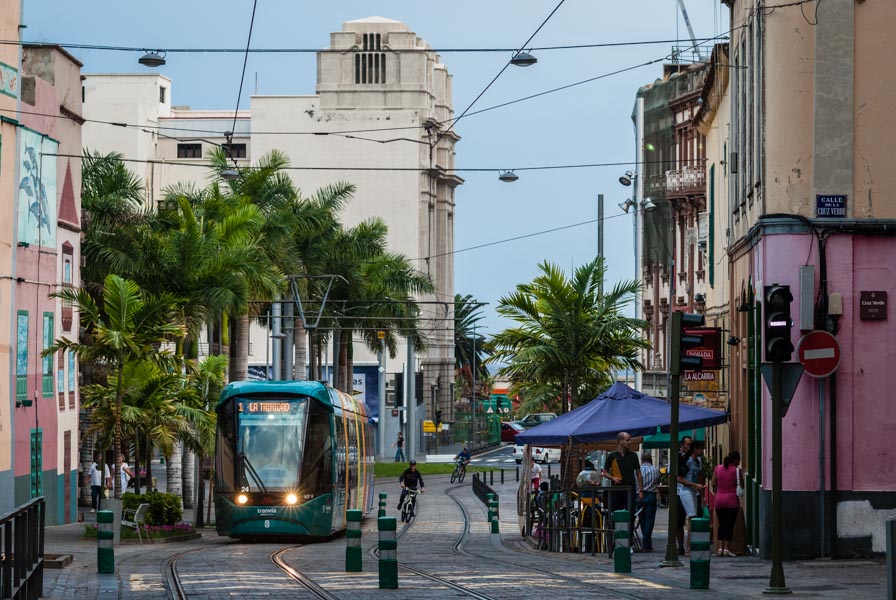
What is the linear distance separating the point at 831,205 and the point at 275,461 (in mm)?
13306

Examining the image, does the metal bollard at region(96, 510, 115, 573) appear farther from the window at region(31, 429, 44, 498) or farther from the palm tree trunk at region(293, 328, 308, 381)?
the palm tree trunk at region(293, 328, 308, 381)

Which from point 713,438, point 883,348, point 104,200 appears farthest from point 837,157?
point 104,200

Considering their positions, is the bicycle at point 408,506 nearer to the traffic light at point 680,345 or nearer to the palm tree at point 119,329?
the palm tree at point 119,329

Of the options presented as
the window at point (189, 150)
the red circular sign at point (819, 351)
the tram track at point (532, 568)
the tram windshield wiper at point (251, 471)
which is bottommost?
the tram track at point (532, 568)

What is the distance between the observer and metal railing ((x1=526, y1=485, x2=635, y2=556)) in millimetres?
24844

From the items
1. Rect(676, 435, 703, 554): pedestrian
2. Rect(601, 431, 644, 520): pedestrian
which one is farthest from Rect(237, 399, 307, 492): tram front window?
Rect(676, 435, 703, 554): pedestrian

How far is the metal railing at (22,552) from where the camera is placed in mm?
12922

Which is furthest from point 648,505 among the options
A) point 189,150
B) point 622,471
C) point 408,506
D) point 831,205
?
point 189,150

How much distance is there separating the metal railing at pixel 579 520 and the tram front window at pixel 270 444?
205 inches

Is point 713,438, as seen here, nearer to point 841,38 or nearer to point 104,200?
point 841,38

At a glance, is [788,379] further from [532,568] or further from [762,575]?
[532,568]

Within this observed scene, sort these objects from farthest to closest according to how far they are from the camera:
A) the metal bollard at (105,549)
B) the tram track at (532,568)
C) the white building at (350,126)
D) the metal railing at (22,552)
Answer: the white building at (350,126) → the metal bollard at (105,549) → the tram track at (532,568) → the metal railing at (22,552)

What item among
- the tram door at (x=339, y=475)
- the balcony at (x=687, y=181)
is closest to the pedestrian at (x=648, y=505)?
the tram door at (x=339, y=475)

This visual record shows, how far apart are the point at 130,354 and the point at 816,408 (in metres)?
17.7
